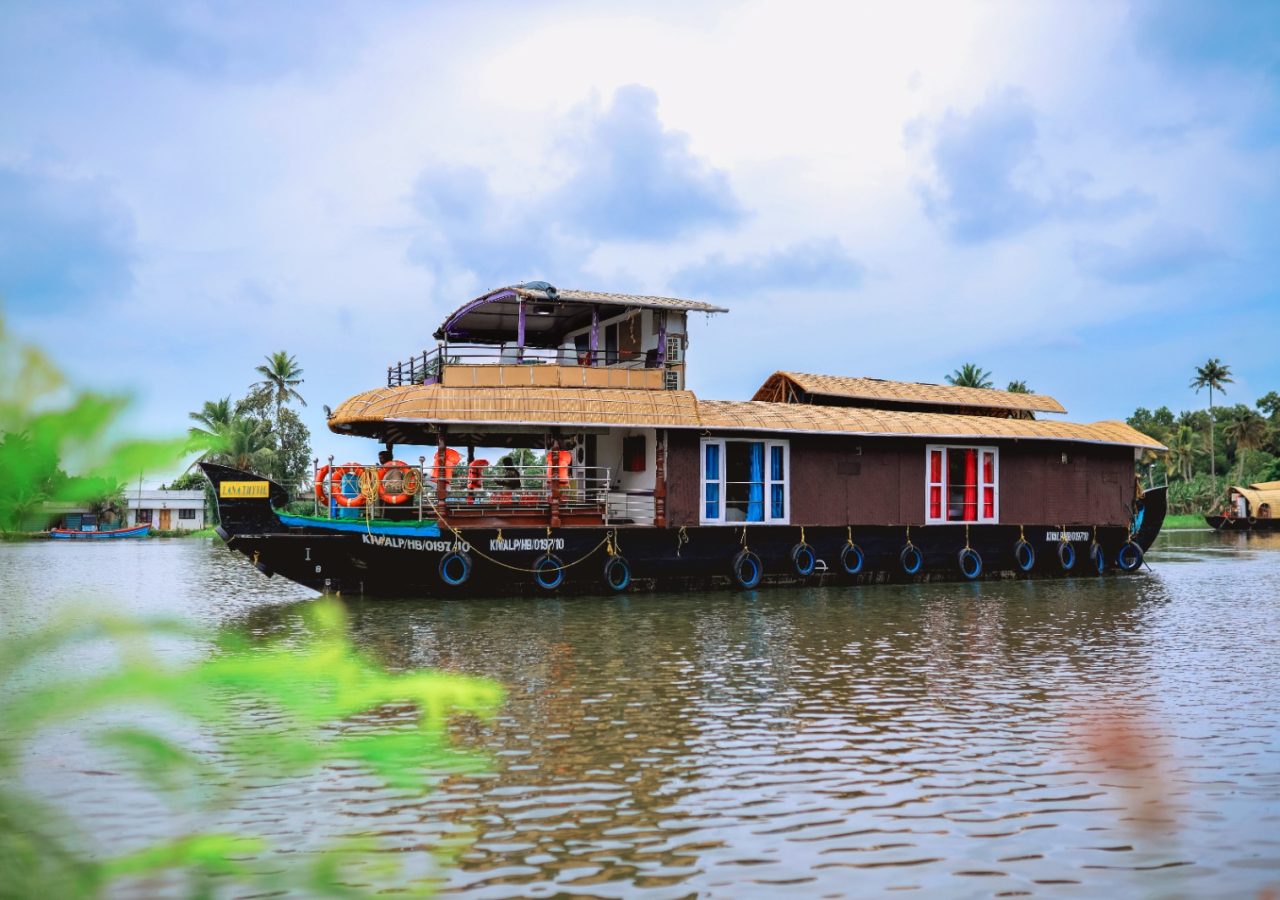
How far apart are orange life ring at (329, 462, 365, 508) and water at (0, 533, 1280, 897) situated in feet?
11.2

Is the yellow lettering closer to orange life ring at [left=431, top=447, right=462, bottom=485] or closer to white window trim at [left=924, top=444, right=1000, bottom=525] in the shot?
orange life ring at [left=431, top=447, right=462, bottom=485]

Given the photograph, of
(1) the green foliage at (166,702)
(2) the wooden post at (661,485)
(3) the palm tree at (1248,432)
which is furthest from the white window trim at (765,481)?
(3) the palm tree at (1248,432)

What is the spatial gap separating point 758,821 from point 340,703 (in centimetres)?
552

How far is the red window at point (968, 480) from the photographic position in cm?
2377

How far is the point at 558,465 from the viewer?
784 inches

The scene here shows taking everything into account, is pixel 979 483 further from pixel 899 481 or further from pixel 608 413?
pixel 608 413

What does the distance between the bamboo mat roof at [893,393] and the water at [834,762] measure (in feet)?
30.7

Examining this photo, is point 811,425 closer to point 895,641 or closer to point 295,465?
point 895,641

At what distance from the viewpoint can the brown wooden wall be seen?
824 inches

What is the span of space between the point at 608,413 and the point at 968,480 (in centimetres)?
927

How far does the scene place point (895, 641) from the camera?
14602 millimetres

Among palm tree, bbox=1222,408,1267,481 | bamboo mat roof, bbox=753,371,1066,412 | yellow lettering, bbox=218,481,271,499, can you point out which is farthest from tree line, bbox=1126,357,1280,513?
yellow lettering, bbox=218,481,271,499

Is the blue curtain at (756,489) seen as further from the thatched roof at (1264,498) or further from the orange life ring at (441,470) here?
the thatched roof at (1264,498)

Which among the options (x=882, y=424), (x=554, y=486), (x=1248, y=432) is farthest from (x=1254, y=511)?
(x=554, y=486)
